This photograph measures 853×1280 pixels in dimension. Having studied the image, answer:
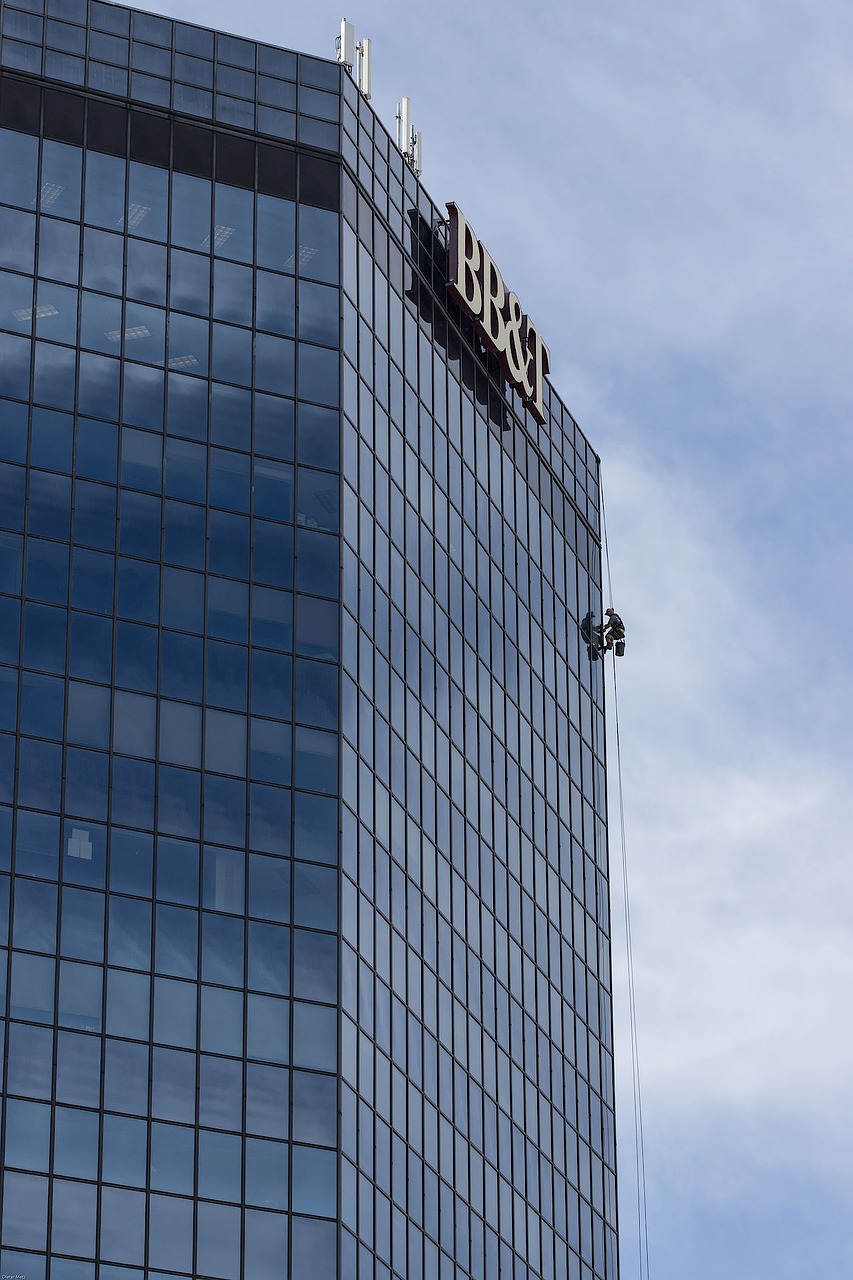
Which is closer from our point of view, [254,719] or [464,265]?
[254,719]

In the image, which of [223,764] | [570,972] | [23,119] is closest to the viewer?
[223,764]

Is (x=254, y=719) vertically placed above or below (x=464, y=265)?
below

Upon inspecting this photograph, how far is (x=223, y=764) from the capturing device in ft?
305

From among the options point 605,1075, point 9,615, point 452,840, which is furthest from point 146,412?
point 605,1075

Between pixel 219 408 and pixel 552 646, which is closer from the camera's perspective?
pixel 219 408

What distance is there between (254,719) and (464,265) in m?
27.0

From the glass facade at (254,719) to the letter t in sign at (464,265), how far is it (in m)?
1.00

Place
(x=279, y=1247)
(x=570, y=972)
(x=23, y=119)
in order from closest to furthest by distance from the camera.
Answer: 1. (x=279, y=1247)
2. (x=23, y=119)
3. (x=570, y=972)

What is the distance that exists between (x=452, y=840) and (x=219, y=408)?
18939 mm

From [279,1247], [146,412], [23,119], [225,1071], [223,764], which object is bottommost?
[279,1247]

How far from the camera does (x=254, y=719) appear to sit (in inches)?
3708

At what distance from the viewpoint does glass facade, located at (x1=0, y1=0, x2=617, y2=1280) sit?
87.1 meters

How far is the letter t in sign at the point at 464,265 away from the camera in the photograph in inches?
4407

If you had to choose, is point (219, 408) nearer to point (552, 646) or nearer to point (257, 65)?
point (257, 65)
